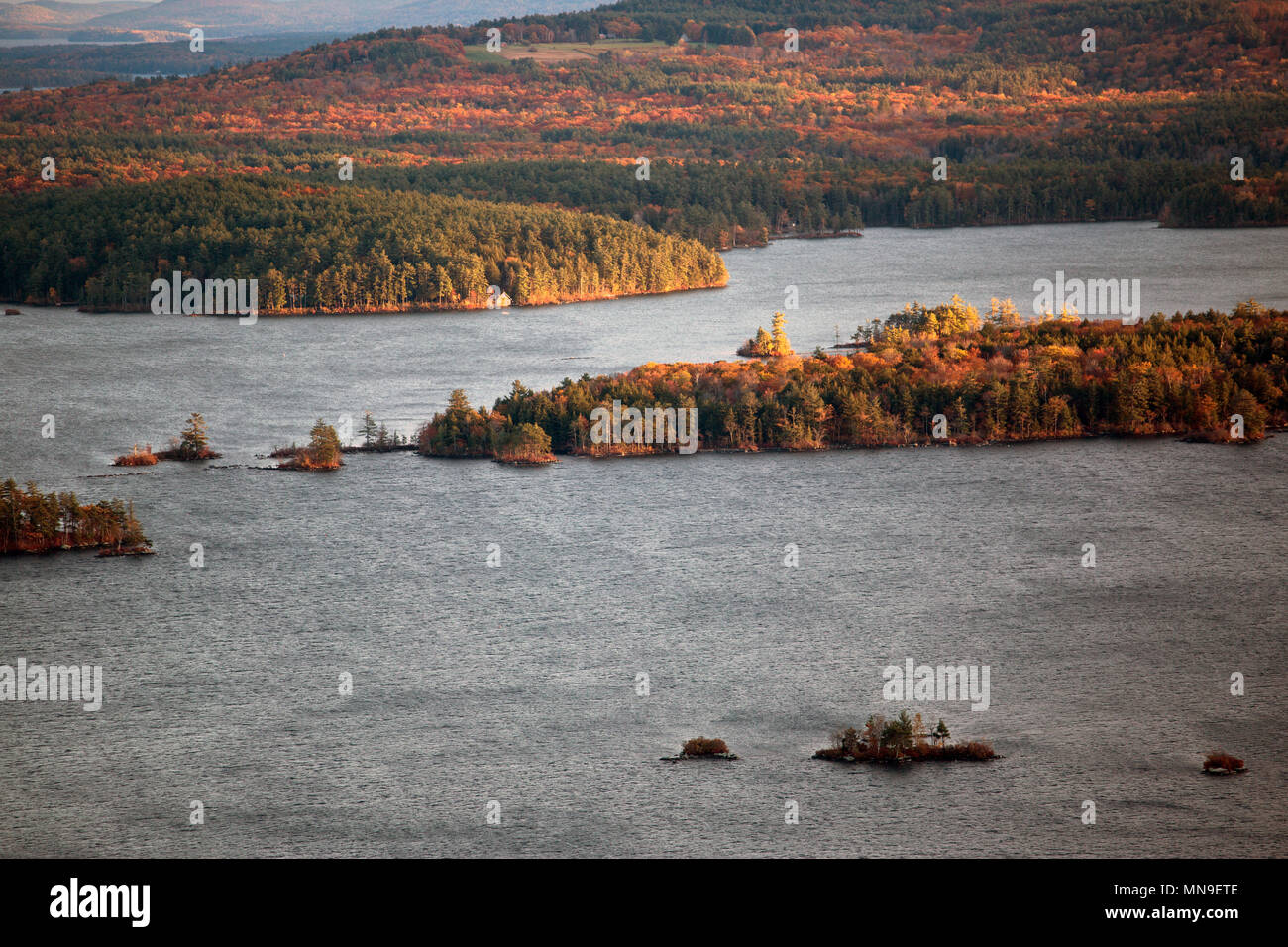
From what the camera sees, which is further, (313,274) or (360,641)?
(313,274)

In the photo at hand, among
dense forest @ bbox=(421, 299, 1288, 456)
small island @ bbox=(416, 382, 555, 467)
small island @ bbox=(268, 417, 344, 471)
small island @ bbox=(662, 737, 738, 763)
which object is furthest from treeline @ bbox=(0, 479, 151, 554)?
small island @ bbox=(662, 737, 738, 763)

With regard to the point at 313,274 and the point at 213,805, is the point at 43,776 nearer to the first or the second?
the point at 213,805

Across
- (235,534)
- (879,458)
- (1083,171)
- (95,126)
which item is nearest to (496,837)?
(235,534)

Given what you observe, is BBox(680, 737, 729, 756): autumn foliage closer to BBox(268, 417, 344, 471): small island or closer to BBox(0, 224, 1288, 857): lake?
BBox(0, 224, 1288, 857): lake

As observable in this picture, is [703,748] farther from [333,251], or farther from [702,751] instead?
[333,251]

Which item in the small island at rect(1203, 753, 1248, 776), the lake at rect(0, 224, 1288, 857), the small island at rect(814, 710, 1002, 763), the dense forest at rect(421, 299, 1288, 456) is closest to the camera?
the lake at rect(0, 224, 1288, 857)

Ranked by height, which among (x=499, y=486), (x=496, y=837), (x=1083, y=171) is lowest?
(x=496, y=837)

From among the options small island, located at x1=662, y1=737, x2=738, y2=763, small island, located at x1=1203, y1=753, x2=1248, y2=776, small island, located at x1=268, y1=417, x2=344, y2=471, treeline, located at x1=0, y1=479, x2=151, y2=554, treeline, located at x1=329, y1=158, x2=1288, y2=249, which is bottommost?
small island, located at x1=1203, y1=753, x2=1248, y2=776
